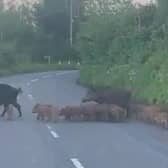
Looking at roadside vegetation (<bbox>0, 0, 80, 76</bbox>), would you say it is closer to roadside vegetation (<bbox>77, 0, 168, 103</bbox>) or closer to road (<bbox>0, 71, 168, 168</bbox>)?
roadside vegetation (<bbox>77, 0, 168, 103</bbox>)

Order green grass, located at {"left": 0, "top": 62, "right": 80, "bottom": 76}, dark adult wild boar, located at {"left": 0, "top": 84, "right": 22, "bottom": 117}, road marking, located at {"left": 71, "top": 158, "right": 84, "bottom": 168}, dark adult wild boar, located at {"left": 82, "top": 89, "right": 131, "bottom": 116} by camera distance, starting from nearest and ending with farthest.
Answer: road marking, located at {"left": 71, "top": 158, "right": 84, "bottom": 168} → dark adult wild boar, located at {"left": 82, "top": 89, "right": 131, "bottom": 116} → dark adult wild boar, located at {"left": 0, "top": 84, "right": 22, "bottom": 117} → green grass, located at {"left": 0, "top": 62, "right": 80, "bottom": 76}

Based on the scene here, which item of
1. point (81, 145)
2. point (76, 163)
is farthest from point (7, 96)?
point (76, 163)

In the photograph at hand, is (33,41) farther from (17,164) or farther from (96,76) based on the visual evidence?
(17,164)

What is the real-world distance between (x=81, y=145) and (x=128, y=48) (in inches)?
914

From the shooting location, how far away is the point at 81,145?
16.3 m

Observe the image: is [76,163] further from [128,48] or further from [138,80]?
[128,48]

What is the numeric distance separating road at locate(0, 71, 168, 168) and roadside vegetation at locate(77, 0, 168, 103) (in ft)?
14.6

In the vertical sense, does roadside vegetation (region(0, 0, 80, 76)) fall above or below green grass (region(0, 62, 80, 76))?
above

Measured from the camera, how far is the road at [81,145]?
13.5 meters

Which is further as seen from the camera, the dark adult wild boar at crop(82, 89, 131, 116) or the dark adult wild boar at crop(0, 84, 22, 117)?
the dark adult wild boar at crop(0, 84, 22, 117)

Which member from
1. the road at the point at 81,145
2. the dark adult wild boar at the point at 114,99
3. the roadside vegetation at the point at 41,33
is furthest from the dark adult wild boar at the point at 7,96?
the roadside vegetation at the point at 41,33

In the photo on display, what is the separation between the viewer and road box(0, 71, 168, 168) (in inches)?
532

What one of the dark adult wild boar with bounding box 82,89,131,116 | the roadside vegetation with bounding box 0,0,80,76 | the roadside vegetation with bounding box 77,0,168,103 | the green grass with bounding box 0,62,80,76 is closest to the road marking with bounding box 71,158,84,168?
the dark adult wild boar with bounding box 82,89,131,116

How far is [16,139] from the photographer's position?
17812mm
